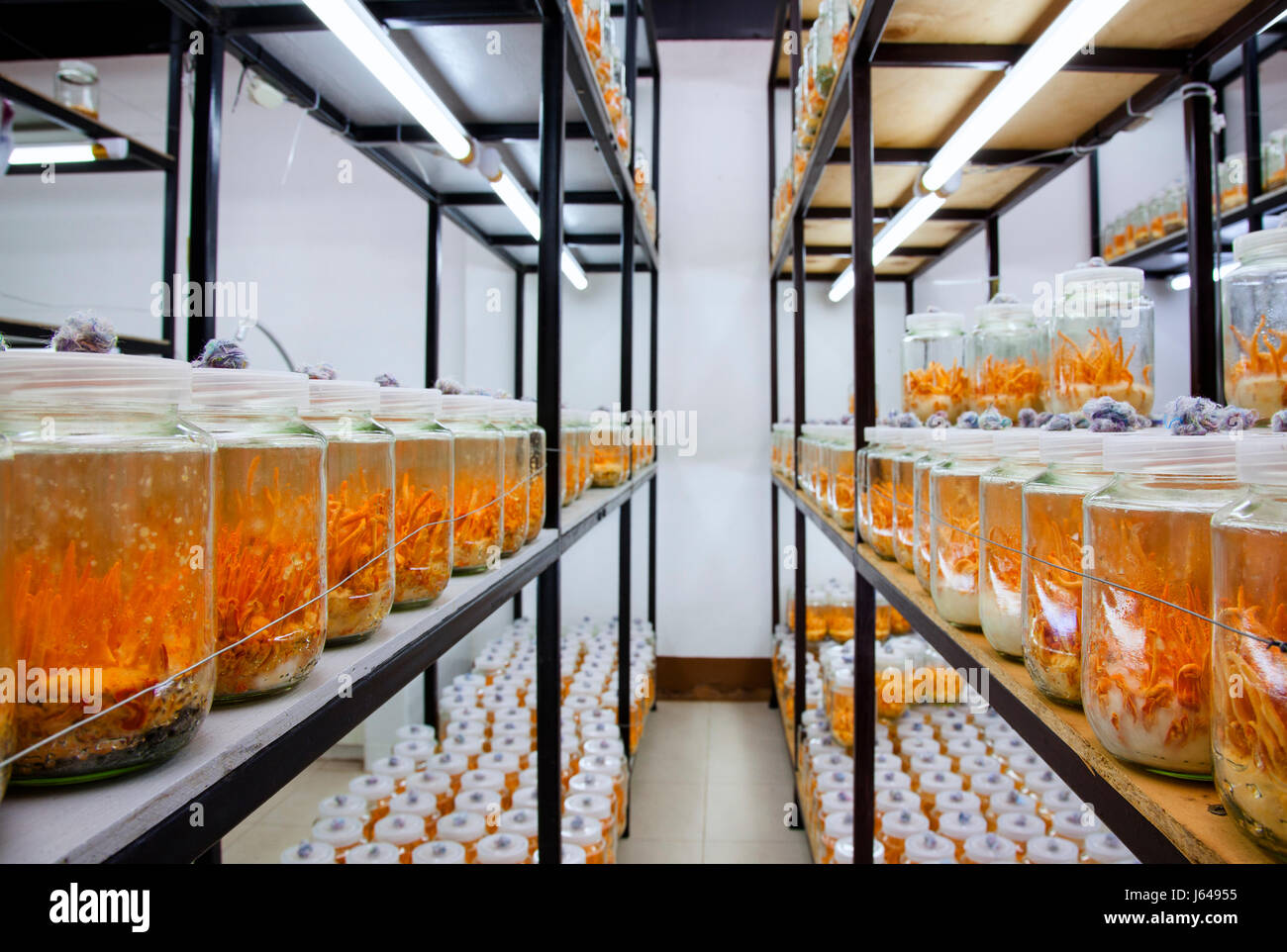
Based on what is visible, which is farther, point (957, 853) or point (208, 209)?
point (957, 853)

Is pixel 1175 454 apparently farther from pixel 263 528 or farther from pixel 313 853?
pixel 313 853

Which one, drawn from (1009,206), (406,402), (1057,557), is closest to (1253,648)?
(1057,557)

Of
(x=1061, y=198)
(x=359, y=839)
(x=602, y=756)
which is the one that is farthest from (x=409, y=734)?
(x=1061, y=198)

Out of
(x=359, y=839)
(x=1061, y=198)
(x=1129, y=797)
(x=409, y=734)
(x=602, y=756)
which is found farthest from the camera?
(x=1061, y=198)

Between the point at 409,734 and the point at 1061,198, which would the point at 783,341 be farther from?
the point at 409,734

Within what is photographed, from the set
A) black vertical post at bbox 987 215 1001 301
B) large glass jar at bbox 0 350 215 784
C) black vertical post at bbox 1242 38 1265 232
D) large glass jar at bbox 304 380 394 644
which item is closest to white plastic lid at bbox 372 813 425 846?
large glass jar at bbox 304 380 394 644

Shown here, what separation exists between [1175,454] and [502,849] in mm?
1580

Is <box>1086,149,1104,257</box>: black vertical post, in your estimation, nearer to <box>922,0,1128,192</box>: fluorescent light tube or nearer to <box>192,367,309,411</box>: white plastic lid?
<box>922,0,1128,192</box>: fluorescent light tube

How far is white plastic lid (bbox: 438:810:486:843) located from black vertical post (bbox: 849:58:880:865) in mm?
898

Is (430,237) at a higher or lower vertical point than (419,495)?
higher

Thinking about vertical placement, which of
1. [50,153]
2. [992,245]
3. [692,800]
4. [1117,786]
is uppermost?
[50,153]

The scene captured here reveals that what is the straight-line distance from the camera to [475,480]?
103 cm

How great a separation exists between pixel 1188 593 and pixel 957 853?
1.47 metres
